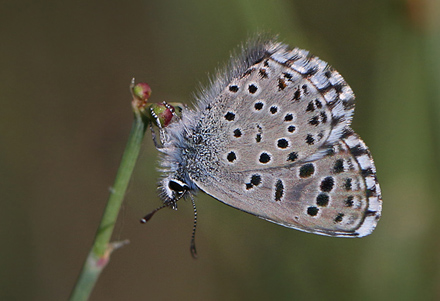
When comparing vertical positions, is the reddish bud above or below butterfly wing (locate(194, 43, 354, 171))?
below

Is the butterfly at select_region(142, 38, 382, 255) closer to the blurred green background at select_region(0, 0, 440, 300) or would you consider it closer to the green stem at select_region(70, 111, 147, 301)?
the blurred green background at select_region(0, 0, 440, 300)

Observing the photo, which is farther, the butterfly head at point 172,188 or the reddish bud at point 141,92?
the butterfly head at point 172,188

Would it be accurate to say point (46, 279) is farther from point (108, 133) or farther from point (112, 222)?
point (112, 222)

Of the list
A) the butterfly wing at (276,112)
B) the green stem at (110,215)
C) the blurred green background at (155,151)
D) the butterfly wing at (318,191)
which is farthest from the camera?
the blurred green background at (155,151)

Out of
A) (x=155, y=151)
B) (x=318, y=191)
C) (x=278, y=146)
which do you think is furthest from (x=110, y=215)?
(x=155, y=151)

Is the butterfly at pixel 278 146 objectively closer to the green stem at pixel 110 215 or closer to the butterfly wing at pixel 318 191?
the butterfly wing at pixel 318 191

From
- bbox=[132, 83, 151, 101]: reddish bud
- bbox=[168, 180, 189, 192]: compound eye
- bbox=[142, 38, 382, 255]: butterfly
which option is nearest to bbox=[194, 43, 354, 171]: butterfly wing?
bbox=[142, 38, 382, 255]: butterfly

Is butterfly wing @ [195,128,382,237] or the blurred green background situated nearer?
butterfly wing @ [195,128,382,237]

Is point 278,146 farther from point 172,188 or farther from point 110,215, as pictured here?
point 110,215

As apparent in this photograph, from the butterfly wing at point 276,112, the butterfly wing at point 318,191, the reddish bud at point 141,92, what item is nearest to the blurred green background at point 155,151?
the butterfly wing at point 276,112
